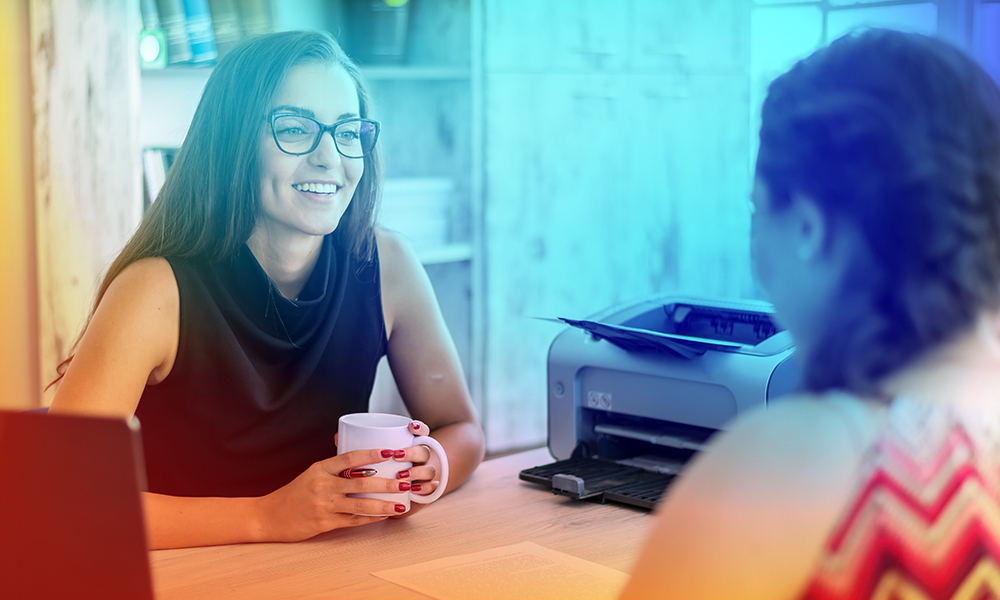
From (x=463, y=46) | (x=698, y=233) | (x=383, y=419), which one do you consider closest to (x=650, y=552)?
(x=383, y=419)

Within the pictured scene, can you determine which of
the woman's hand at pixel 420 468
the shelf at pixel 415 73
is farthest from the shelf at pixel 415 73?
the woman's hand at pixel 420 468

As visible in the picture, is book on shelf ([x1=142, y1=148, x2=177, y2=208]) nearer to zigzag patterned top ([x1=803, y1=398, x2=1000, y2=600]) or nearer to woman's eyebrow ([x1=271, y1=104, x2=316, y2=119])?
woman's eyebrow ([x1=271, y1=104, x2=316, y2=119])

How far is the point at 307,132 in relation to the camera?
142 cm

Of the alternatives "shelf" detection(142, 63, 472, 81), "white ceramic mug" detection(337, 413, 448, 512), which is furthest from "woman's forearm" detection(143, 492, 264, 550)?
"shelf" detection(142, 63, 472, 81)

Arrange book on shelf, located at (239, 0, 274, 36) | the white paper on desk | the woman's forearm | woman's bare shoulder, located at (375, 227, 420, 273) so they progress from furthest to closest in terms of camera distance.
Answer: book on shelf, located at (239, 0, 274, 36) → woman's bare shoulder, located at (375, 227, 420, 273) → the woman's forearm → the white paper on desk

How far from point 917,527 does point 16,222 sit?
1946 millimetres

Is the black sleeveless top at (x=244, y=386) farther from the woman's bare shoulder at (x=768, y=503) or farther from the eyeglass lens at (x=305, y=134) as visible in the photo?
the woman's bare shoulder at (x=768, y=503)

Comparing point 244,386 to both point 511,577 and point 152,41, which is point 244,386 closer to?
point 511,577

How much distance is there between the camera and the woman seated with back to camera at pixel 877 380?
511 mm

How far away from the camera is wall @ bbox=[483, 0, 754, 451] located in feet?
9.02

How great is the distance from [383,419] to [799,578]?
73 cm

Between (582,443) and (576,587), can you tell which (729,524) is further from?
(582,443)

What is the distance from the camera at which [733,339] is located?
5.25 ft

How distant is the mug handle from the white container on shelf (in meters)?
1.45
